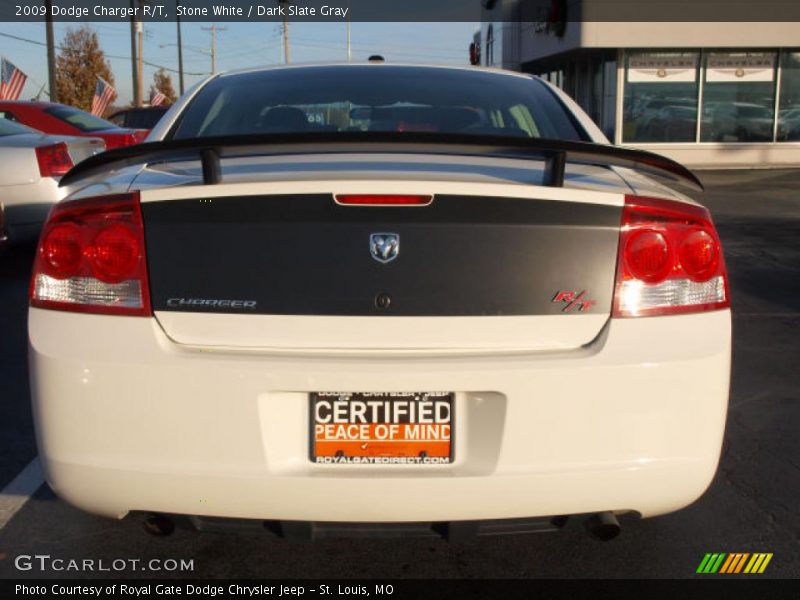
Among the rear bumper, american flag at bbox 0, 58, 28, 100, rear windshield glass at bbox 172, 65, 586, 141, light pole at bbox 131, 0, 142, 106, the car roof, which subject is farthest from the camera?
light pole at bbox 131, 0, 142, 106

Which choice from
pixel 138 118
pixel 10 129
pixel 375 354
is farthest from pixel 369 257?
pixel 138 118

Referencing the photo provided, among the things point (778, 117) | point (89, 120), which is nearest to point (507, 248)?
point (89, 120)

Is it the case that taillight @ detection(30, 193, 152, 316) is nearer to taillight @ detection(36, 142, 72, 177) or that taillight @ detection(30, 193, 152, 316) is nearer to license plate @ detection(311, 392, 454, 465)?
license plate @ detection(311, 392, 454, 465)

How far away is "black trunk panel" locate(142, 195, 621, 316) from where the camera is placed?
2381 millimetres

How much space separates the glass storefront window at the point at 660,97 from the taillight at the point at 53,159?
54.6ft

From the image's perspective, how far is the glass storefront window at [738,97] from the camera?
22.1m

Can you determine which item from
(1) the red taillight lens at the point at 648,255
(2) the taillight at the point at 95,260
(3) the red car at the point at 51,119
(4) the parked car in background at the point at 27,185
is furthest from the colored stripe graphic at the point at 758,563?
(3) the red car at the point at 51,119

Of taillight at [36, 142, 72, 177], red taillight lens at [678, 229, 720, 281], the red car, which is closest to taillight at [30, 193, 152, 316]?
red taillight lens at [678, 229, 720, 281]

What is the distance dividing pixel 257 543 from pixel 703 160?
69.6ft

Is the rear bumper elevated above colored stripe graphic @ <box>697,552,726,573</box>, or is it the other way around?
the rear bumper

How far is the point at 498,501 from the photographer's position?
2365 millimetres

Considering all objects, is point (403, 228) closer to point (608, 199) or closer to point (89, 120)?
point (608, 199)

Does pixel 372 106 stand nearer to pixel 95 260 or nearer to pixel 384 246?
pixel 384 246

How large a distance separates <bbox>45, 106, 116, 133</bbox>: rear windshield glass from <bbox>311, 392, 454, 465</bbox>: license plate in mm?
10484
